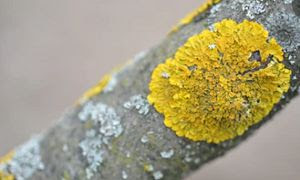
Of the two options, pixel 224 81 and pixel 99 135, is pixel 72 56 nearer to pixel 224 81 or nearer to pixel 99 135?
pixel 99 135

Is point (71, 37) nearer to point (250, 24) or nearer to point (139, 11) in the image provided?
point (139, 11)

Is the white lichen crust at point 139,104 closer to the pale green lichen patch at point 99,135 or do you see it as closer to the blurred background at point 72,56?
the pale green lichen patch at point 99,135

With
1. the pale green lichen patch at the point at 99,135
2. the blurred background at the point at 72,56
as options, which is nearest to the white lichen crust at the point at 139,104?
the pale green lichen patch at the point at 99,135

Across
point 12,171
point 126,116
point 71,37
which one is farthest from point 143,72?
point 71,37

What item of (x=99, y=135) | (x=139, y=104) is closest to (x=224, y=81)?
(x=139, y=104)

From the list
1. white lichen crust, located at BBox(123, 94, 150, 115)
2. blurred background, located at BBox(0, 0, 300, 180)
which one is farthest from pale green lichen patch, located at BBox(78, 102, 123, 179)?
blurred background, located at BBox(0, 0, 300, 180)
